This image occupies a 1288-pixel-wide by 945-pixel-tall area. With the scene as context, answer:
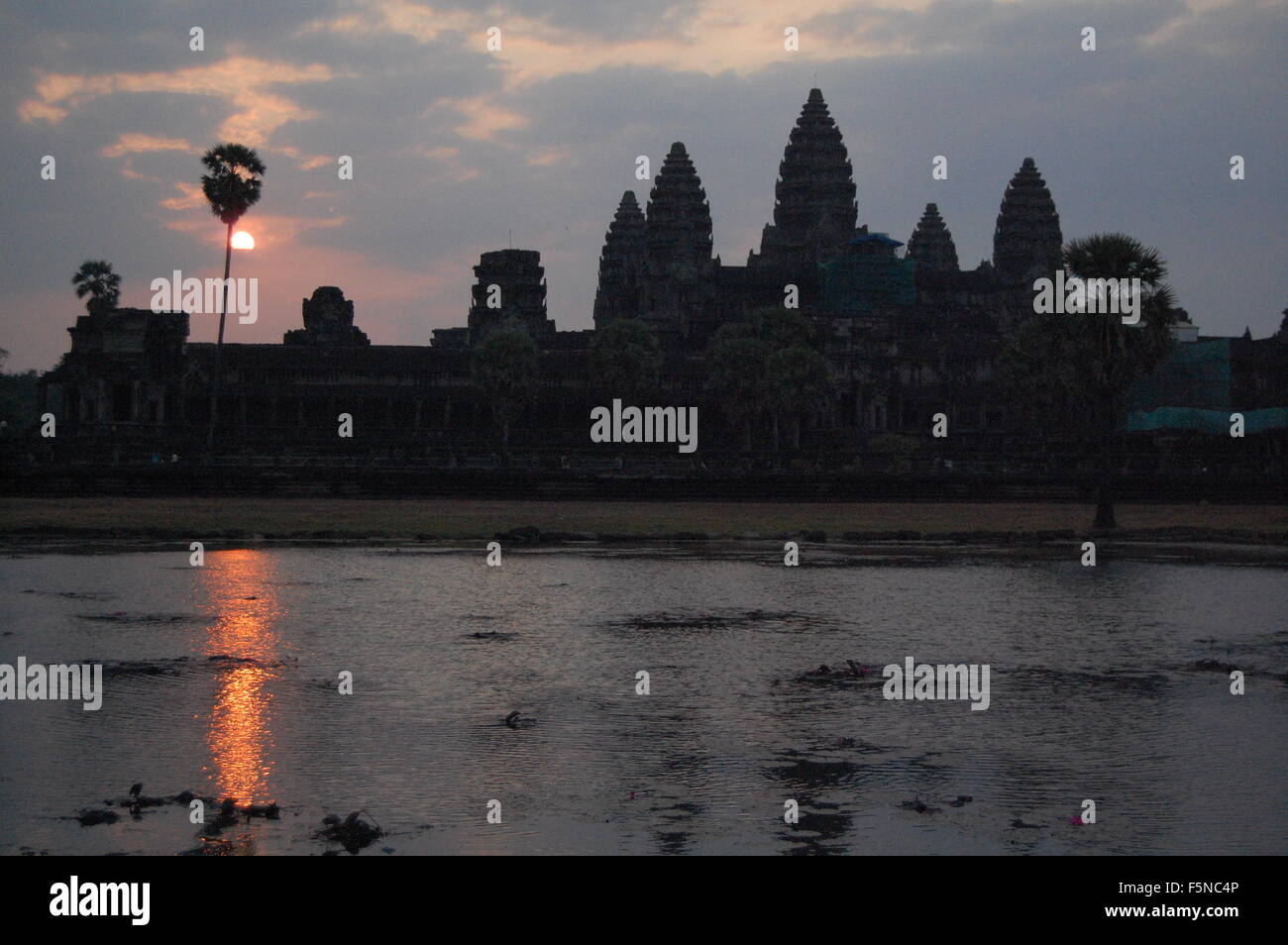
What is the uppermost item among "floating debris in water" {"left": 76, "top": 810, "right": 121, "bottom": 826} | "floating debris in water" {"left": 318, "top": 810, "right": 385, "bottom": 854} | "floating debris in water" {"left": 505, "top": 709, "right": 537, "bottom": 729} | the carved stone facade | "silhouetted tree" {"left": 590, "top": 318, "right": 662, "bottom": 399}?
the carved stone facade

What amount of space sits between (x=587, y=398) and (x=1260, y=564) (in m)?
62.8

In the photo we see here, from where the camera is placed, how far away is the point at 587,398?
311 feet

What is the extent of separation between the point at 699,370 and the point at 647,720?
8297 centimetres

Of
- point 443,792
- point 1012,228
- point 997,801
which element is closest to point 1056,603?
point 997,801

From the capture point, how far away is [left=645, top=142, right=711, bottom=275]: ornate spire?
138375 mm

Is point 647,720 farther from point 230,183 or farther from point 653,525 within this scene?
point 230,183

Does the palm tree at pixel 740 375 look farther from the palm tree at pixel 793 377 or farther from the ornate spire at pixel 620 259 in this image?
the ornate spire at pixel 620 259

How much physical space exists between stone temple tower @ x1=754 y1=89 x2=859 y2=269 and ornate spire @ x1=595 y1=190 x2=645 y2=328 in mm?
13438

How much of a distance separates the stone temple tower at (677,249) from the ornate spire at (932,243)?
2617 cm

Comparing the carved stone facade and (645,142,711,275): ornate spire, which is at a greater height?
(645,142,711,275): ornate spire

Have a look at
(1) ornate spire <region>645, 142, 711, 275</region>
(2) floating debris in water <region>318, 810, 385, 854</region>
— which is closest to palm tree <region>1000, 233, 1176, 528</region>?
(2) floating debris in water <region>318, 810, 385, 854</region>

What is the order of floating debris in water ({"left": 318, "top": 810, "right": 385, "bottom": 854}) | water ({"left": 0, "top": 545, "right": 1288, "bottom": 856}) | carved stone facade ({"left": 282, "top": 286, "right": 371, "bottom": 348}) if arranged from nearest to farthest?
floating debris in water ({"left": 318, "top": 810, "right": 385, "bottom": 854}) → water ({"left": 0, "top": 545, "right": 1288, "bottom": 856}) → carved stone facade ({"left": 282, "top": 286, "right": 371, "bottom": 348})

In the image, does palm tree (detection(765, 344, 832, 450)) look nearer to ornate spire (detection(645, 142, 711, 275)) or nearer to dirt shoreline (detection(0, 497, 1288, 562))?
dirt shoreline (detection(0, 497, 1288, 562))

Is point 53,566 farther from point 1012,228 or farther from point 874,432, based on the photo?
point 1012,228
